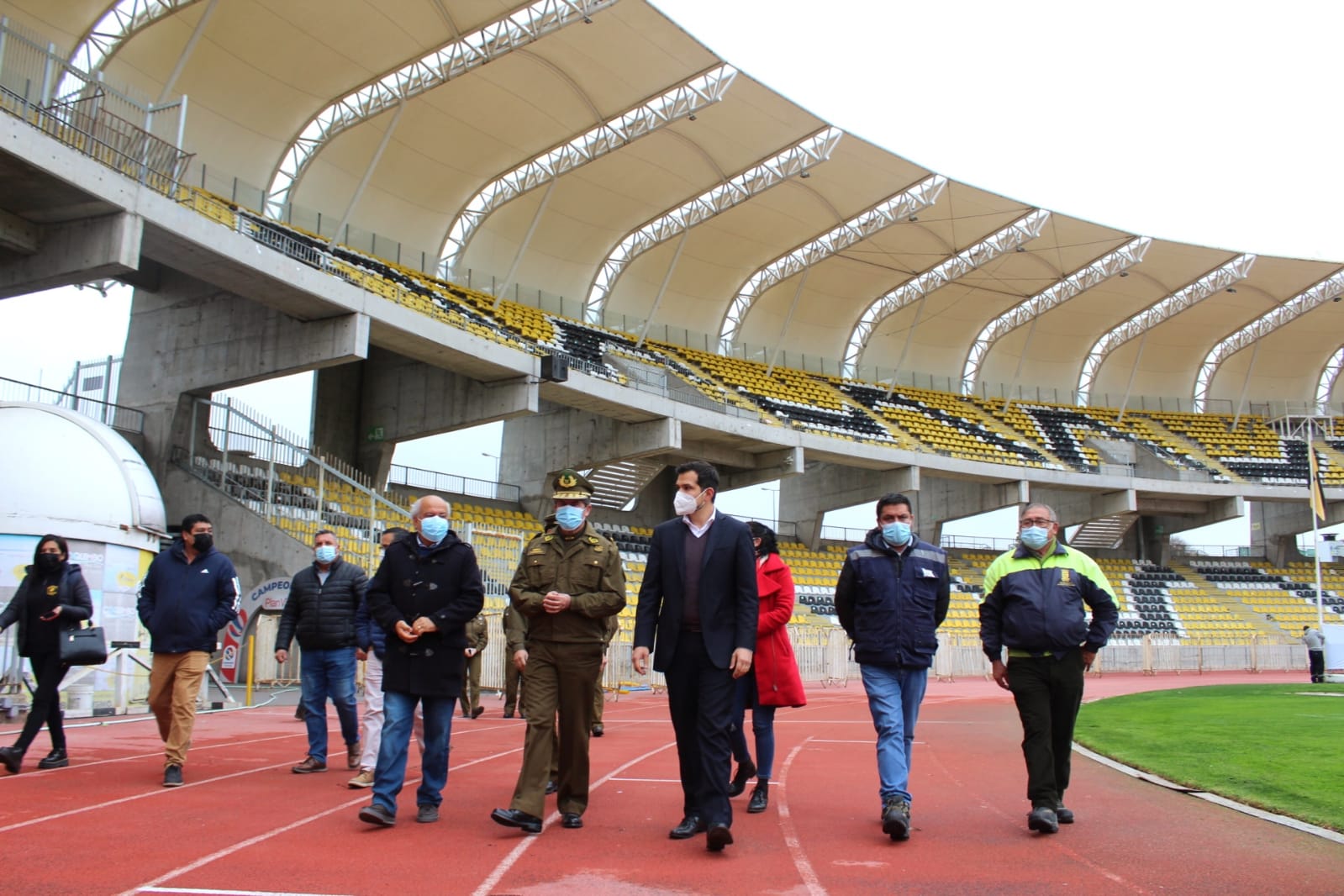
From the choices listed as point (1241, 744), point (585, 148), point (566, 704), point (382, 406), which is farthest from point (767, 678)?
point (585, 148)

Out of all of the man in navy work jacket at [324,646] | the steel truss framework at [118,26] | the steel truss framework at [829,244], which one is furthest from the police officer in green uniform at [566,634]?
the steel truss framework at [829,244]

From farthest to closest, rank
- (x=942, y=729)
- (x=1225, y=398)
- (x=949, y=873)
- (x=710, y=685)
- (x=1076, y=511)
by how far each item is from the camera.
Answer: (x=1225, y=398)
(x=1076, y=511)
(x=942, y=729)
(x=710, y=685)
(x=949, y=873)

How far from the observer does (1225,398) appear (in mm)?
46250

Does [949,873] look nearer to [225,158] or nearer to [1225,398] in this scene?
[225,158]

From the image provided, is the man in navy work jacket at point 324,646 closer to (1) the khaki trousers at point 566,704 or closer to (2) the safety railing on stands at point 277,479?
(1) the khaki trousers at point 566,704

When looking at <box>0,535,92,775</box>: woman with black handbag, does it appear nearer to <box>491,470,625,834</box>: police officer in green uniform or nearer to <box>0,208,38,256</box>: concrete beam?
<box>491,470,625,834</box>: police officer in green uniform

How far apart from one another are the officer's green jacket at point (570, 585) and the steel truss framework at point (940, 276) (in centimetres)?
2933

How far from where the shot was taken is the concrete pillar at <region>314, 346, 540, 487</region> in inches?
984

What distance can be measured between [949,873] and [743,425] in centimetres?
2515

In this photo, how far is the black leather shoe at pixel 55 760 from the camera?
23.8ft

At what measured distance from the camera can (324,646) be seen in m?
7.51

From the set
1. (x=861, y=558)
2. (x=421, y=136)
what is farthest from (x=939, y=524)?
(x=861, y=558)

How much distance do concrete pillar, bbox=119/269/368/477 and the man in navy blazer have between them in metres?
15.9

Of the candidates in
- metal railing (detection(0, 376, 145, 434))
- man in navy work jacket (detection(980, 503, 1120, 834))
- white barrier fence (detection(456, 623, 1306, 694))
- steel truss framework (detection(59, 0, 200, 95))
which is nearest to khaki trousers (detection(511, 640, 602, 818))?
man in navy work jacket (detection(980, 503, 1120, 834))
